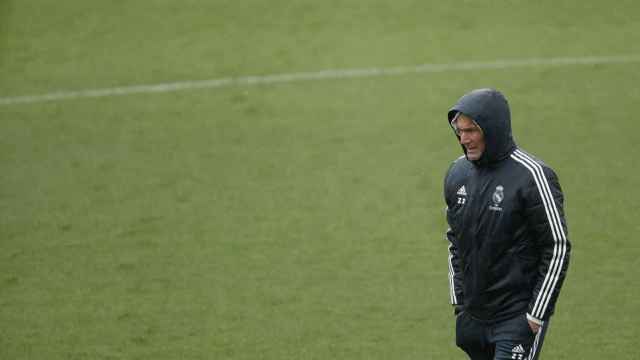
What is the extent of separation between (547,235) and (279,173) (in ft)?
19.6

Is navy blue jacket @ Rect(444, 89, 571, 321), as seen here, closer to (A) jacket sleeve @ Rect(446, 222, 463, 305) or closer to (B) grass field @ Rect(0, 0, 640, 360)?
(A) jacket sleeve @ Rect(446, 222, 463, 305)

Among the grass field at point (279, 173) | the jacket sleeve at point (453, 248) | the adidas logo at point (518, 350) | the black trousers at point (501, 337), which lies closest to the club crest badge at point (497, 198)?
the jacket sleeve at point (453, 248)

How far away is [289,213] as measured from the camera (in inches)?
433

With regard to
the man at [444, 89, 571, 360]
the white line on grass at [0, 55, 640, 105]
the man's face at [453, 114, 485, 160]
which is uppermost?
the man's face at [453, 114, 485, 160]

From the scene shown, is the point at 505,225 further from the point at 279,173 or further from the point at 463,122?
the point at 279,173

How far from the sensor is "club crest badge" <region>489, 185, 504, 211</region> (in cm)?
605

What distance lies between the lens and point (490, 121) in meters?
6.11

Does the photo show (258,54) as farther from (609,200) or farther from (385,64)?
(609,200)

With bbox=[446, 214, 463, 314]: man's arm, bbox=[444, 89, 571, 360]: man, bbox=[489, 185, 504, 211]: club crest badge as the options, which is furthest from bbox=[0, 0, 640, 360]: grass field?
bbox=[489, 185, 504, 211]: club crest badge

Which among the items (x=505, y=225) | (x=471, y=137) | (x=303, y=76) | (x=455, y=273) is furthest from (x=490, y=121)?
(x=303, y=76)

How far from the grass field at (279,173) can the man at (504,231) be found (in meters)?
2.44

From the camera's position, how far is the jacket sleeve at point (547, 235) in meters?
5.94

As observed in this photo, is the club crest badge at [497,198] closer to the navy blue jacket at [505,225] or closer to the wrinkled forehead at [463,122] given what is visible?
the navy blue jacket at [505,225]

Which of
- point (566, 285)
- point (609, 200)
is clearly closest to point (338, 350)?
point (566, 285)
